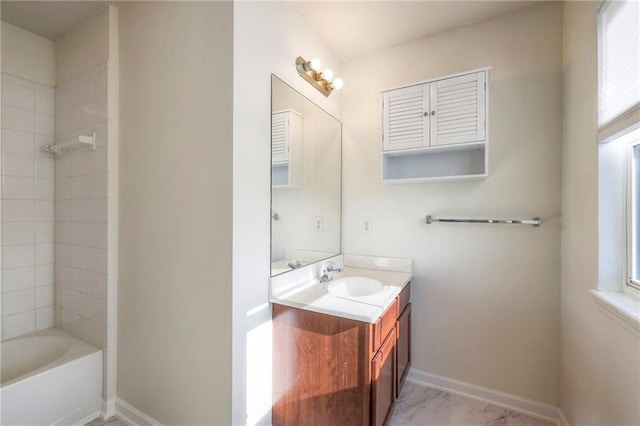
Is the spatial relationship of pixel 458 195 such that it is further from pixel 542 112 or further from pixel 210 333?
pixel 210 333

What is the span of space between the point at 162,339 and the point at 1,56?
2188mm

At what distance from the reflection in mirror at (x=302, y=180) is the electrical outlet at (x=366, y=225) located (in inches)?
7.7

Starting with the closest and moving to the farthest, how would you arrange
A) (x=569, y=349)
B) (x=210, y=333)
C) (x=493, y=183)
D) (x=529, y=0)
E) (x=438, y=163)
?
(x=210, y=333) → (x=569, y=349) → (x=529, y=0) → (x=493, y=183) → (x=438, y=163)

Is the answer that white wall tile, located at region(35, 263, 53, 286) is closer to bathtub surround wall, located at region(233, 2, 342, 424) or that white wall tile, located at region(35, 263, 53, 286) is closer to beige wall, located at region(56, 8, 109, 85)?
beige wall, located at region(56, 8, 109, 85)

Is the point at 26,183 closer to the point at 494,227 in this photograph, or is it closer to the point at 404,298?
the point at 404,298

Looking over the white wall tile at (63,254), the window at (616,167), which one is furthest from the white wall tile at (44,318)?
the window at (616,167)

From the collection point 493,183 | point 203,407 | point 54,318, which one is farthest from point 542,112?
point 54,318

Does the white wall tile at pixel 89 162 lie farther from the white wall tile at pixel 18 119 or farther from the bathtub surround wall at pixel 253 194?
the bathtub surround wall at pixel 253 194

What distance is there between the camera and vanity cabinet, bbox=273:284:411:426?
4.18 ft

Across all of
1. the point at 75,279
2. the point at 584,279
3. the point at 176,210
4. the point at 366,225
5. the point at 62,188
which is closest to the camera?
the point at 584,279

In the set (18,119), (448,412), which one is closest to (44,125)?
(18,119)

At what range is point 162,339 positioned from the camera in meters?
1.51

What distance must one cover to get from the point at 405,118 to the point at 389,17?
0.66m

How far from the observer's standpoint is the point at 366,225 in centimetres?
218
